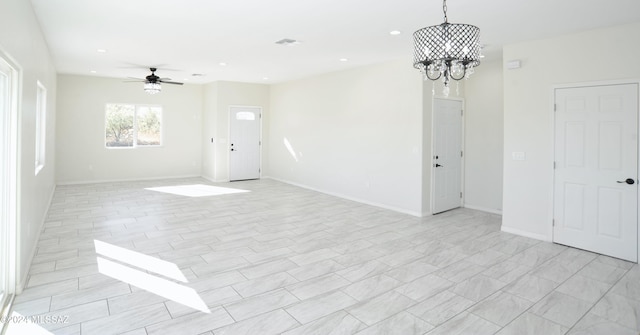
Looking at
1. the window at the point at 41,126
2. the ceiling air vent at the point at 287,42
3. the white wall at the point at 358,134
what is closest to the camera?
the ceiling air vent at the point at 287,42

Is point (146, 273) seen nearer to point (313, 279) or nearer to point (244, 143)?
point (313, 279)

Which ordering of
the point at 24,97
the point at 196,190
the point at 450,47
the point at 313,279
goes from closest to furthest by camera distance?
the point at 450,47 → the point at 24,97 → the point at 313,279 → the point at 196,190

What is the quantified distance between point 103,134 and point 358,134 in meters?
6.43

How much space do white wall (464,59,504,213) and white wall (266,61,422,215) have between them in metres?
1.33

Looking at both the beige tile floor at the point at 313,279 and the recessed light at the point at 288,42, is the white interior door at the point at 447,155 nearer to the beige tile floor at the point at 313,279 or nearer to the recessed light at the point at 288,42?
the beige tile floor at the point at 313,279

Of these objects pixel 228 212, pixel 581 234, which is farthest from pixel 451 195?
pixel 228 212

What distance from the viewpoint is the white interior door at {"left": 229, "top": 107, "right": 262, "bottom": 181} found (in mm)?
9742

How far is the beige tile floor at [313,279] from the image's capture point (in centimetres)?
267

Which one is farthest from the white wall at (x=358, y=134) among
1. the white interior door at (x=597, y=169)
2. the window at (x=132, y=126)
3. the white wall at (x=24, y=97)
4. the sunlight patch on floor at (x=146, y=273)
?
the white wall at (x=24, y=97)

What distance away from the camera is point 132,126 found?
9.56 metres

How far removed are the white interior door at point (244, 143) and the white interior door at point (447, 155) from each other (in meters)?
5.40

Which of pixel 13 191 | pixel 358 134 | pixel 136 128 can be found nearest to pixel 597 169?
pixel 358 134

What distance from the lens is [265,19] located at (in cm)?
404

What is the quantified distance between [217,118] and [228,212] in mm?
4001
